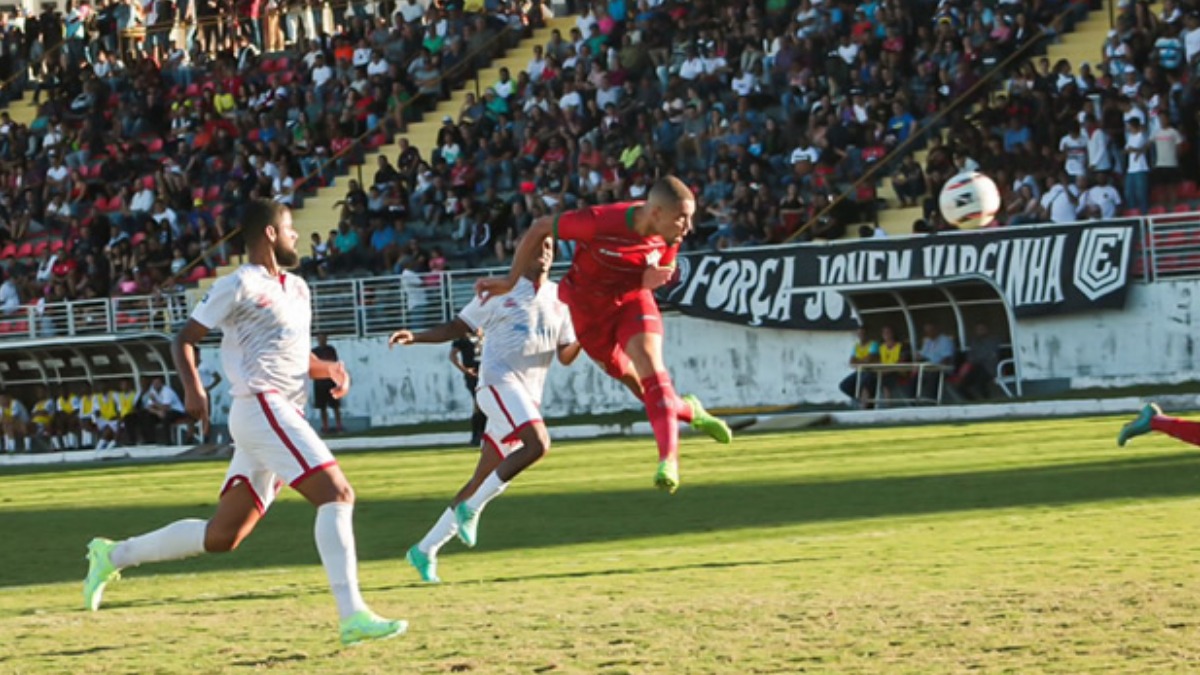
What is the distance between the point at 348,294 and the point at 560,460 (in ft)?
40.4

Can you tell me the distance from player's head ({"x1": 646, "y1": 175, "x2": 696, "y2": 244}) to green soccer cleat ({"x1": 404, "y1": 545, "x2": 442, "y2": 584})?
2.45 metres

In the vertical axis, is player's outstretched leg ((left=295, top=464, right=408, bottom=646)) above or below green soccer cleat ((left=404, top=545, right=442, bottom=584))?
above

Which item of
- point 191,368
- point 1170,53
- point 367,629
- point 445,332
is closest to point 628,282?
point 445,332

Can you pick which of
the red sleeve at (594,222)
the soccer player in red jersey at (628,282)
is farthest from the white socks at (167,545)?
the red sleeve at (594,222)

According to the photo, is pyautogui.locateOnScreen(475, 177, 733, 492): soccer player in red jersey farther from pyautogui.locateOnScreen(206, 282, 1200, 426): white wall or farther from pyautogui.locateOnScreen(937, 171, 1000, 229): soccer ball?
pyautogui.locateOnScreen(206, 282, 1200, 426): white wall

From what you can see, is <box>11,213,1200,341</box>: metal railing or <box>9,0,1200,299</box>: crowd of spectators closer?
<box>11,213,1200,341</box>: metal railing

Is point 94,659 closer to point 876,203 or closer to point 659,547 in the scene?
point 659,547

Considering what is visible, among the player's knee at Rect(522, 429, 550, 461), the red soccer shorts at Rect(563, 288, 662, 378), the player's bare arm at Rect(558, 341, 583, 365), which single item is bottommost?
the player's knee at Rect(522, 429, 550, 461)

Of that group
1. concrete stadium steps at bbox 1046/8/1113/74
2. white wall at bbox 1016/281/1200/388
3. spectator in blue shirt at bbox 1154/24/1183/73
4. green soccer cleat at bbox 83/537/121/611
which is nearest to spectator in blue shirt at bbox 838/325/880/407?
white wall at bbox 1016/281/1200/388

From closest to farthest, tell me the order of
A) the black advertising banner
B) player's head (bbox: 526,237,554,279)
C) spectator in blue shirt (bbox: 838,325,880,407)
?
1. player's head (bbox: 526,237,554,279)
2. the black advertising banner
3. spectator in blue shirt (bbox: 838,325,880,407)

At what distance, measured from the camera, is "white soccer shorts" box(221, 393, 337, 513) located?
9711mm

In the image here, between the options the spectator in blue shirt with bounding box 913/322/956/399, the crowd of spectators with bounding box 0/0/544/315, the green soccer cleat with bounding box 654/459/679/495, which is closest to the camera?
the green soccer cleat with bounding box 654/459/679/495

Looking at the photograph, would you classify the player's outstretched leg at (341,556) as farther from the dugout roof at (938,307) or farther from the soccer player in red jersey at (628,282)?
the dugout roof at (938,307)

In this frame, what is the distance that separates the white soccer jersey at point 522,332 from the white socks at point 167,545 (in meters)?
3.70
